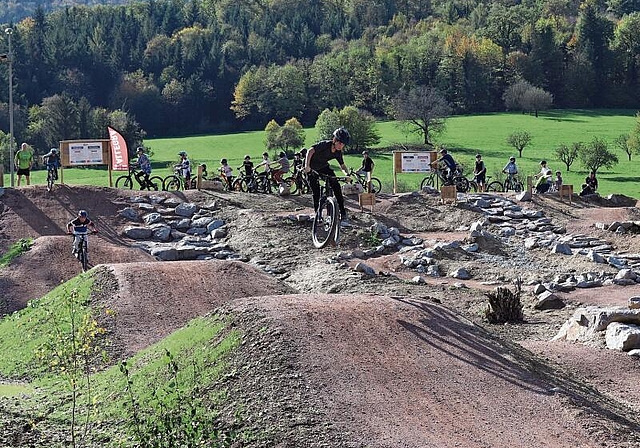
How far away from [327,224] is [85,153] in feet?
60.9

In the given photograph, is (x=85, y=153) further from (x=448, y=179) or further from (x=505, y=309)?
(x=505, y=309)

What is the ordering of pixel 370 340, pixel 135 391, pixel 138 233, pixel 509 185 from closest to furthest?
1. pixel 135 391
2. pixel 370 340
3. pixel 138 233
4. pixel 509 185

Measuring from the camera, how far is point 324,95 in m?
108

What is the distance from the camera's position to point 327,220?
1886 cm

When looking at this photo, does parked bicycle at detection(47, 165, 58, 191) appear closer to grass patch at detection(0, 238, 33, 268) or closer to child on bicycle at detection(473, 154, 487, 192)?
grass patch at detection(0, 238, 33, 268)

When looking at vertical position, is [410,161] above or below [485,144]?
above

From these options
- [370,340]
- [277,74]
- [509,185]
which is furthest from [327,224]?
[277,74]

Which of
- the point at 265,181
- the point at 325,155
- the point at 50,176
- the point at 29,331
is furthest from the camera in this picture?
the point at 265,181

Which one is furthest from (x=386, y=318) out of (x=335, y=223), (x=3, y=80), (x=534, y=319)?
(x=3, y=80)

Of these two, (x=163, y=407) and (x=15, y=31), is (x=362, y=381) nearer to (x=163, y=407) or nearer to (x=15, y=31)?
(x=163, y=407)

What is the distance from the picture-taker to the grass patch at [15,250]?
26841 mm

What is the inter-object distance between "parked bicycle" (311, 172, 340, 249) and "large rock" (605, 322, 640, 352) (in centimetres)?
525

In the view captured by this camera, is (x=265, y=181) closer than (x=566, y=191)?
Yes

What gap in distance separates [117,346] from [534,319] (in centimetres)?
921
